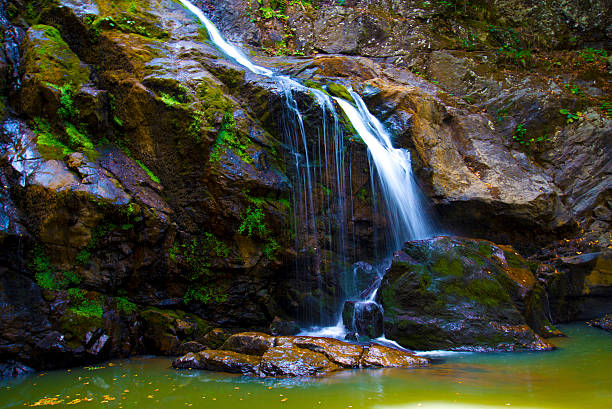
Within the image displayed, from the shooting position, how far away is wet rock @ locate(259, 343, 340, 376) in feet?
17.1

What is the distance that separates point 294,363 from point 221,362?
107 cm

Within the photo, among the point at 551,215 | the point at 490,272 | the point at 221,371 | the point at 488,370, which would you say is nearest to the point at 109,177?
the point at 221,371

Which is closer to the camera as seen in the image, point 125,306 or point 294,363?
point 294,363

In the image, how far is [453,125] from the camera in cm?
1203

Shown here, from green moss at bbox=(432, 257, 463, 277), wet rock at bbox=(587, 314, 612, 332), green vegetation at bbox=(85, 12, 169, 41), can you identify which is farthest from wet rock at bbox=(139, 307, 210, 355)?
wet rock at bbox=(587, 314, 612, 332)

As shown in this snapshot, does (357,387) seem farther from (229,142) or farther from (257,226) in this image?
(229,142)

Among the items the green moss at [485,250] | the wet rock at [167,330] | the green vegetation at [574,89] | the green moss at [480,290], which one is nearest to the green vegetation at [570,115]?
the green vegetation at [574,89]

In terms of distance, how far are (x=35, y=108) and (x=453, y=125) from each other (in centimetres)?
1059

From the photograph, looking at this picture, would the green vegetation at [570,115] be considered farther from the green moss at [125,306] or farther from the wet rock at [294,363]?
the green moss at [125,306]

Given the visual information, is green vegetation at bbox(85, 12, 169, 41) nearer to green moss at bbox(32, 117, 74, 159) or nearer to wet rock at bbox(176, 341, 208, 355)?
green moss at bbox(32, 117, 74, 159)

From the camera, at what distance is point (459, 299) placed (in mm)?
7328

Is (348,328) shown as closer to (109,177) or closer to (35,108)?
(109,177)

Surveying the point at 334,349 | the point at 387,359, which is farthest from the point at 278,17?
the point at 387,359

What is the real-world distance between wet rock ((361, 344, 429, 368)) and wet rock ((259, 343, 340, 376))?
0.51 m
